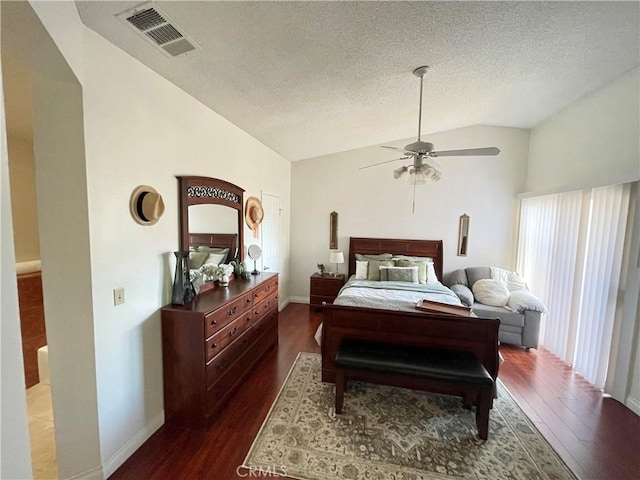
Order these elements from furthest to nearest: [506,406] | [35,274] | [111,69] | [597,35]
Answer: [35,274]
[506,406]
[597,35]
[111,69]

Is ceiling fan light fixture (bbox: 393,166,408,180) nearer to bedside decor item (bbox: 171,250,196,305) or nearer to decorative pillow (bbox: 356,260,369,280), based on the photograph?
decorative pillow (bbox: 356,260,369,280)

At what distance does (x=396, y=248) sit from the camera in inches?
188

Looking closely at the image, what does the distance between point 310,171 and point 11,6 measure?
4.17 meters

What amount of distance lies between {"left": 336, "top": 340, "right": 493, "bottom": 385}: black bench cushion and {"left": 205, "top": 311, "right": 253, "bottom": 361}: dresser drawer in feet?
3.12

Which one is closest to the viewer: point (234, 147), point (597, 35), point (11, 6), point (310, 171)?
point (11, 6)

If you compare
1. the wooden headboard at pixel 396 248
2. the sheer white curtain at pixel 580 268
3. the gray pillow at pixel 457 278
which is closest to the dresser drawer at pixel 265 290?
the wooden headboard at pixel 396 248

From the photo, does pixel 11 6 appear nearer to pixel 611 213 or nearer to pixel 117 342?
pixel 117 342

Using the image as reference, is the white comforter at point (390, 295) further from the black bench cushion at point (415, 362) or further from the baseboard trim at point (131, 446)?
the baseboard trim at point (131, 446)

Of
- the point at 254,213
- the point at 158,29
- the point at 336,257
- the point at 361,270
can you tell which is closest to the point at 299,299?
the point at 336,257

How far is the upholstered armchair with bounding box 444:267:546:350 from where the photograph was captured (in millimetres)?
3432

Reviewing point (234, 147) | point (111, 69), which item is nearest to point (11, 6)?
point (111, 69)

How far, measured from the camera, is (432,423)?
Result: 2174 mm

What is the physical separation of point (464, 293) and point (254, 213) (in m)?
3.15

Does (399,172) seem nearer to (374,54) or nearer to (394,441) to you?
(374,54)
